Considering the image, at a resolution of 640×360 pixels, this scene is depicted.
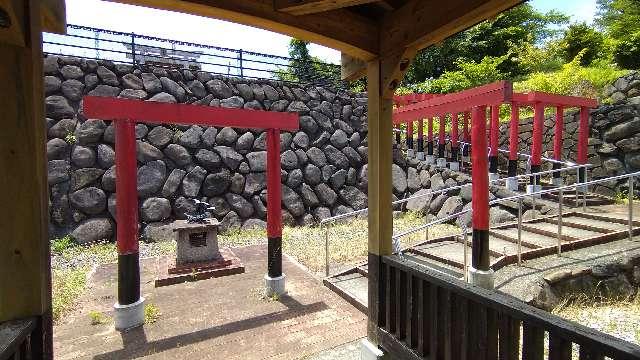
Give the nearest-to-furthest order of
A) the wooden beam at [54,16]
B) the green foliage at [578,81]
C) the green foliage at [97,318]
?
the wooden beam at [54,16]
the green foliage at [97,318]
the green foliage at [578,81]

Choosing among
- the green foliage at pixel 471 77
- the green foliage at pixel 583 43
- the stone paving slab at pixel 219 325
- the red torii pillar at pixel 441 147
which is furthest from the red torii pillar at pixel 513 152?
the green foliage at pixel 583 43

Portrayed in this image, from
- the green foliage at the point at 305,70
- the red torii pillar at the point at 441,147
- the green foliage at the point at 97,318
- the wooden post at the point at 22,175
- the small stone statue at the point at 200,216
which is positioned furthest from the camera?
the green foliage at the point at 305,70

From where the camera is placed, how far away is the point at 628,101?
27.9ft

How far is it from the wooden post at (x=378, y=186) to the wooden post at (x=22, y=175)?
2.27m

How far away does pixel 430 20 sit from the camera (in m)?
2.46

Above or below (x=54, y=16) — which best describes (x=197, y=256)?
below

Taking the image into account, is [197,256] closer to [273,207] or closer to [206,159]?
[273,207]

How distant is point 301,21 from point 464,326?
Answer: 2.38 m

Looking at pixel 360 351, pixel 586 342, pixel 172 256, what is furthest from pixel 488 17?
pixel 172 256

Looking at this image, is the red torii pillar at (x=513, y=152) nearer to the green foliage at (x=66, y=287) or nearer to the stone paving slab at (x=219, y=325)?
the stone paving slab at (x=219, y=325)

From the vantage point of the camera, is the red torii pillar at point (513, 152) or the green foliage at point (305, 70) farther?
the green foliage at point (305, 70)

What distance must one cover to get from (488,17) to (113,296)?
5.30 meters

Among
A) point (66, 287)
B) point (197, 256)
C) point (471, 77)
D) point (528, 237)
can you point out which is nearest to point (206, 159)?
point (197, 256)

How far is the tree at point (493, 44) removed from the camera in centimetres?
1598
